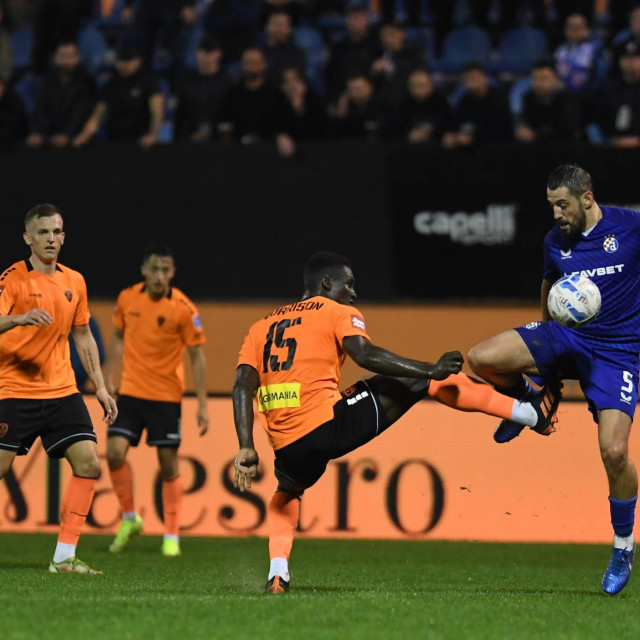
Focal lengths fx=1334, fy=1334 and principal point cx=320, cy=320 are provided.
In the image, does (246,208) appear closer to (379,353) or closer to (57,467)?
(57,467)

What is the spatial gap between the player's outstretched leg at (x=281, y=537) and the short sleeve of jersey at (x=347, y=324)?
0.96m

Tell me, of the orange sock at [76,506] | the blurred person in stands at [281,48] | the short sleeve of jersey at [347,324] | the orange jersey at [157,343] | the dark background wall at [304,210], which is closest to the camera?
the short sleeve of jersey at [347,324]

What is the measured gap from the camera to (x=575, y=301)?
7266 millimetres

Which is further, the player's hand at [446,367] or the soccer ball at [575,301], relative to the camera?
the soccer ball at [575,301]

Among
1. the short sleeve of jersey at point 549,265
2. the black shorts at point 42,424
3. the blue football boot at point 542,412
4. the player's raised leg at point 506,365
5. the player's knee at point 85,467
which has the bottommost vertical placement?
the player's knee at point 85,467

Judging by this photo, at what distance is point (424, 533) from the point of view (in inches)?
448

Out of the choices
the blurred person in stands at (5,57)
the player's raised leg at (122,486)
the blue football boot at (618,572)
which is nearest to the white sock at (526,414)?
the blue football boot at (618,572)

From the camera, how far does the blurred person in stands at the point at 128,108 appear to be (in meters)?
13.7

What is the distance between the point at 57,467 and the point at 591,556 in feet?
15.2

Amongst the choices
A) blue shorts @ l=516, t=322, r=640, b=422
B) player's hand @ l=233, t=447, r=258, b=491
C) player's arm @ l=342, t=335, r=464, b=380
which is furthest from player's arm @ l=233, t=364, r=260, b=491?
blue shorts @ l=516, t=322, r=640, b=422

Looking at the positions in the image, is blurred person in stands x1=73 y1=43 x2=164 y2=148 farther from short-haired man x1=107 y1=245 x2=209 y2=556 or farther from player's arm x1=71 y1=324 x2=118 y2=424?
player's arm x1=71 y1=324 x2=118 y2=424

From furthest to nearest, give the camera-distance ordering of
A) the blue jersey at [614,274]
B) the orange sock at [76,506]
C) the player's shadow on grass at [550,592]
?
1. the orange sock at [76,506]
2. the player's shadow on grass at [550,592]
3. the blue jersey at [614,274]

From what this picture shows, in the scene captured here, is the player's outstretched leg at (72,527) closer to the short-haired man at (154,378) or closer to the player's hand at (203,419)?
the short-haired man at (154,378)

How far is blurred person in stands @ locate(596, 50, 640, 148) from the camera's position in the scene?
12.8 metres
